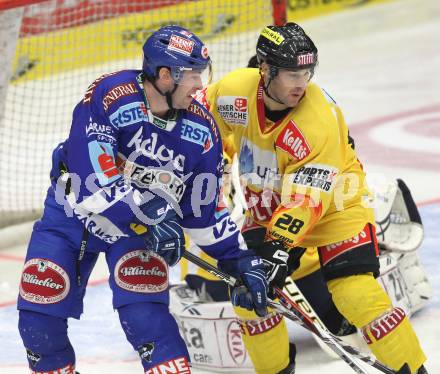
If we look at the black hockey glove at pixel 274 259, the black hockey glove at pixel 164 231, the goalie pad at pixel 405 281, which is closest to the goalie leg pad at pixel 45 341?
the black hockey glove at pixel 164 231

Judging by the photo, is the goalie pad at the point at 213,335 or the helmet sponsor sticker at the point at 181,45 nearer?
the helmet sponsor sticker at the point at 181,45

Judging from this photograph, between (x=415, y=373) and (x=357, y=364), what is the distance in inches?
8.7

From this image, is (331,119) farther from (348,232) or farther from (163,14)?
(163,14)

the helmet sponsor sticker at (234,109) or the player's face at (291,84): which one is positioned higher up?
the player's face at (291,84)

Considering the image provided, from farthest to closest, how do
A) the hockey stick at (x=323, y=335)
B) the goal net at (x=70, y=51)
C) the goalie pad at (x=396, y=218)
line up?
the goal net at (x=70, y=51), the goalie pad at (x=396, y=218), the hockey stick at (x=323, y=335)

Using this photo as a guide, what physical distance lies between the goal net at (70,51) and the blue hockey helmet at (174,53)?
335 centimetres

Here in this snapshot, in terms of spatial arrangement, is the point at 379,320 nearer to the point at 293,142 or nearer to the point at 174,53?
the point at 293,142

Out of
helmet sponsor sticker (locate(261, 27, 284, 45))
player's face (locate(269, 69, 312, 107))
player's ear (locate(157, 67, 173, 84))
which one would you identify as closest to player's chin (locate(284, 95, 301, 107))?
player's face (locate(269, 69, 312, 107))

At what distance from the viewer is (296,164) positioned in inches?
158

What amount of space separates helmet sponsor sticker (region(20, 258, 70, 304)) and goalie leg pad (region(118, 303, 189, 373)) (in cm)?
25

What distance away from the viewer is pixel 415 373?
405 centimetres

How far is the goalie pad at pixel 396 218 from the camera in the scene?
5090 millimetres

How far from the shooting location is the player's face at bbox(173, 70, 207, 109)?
3.67 meters

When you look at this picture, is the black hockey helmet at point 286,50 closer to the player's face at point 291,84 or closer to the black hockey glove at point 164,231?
the player's face at point 291,84
